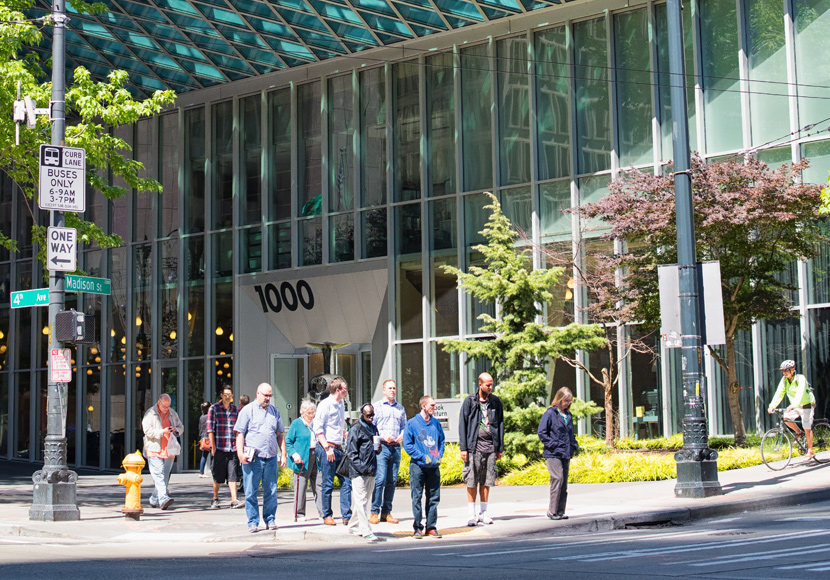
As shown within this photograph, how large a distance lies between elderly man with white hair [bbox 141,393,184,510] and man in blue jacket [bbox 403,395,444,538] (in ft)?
16.8

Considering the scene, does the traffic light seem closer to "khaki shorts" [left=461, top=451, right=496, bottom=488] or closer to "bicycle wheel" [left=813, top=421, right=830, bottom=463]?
"khaki shorts" [left=461, top=451, right=496, bottom=488]

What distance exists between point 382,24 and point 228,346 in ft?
33.7

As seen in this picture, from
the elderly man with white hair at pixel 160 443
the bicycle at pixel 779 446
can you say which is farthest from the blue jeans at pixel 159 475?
the bicycle at pixel 779 446

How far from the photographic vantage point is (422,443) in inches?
520

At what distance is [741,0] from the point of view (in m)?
23.2

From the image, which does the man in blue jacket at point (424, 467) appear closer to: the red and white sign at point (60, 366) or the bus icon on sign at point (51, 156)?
the red and white sign at point (60, 366)

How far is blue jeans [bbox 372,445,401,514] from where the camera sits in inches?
552

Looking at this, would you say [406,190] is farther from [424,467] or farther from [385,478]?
[424,467]

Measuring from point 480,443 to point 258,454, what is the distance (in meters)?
2.81

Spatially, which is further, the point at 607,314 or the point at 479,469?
the point at 607,314

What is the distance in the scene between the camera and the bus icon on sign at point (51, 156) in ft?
50.1

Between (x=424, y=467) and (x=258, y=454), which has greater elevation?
(x=258, y=454)

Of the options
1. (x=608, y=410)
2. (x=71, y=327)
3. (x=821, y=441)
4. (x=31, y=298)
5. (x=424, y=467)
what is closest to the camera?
(x=424, y=467)

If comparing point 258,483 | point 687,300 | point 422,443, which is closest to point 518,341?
point 687,300
